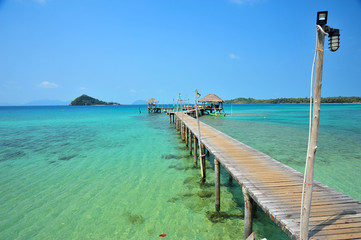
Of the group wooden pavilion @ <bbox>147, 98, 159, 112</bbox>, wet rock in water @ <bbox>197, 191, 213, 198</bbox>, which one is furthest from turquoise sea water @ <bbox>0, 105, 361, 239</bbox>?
wooden pavilion @ <bbox>147, 98, 159, 112</bbox>

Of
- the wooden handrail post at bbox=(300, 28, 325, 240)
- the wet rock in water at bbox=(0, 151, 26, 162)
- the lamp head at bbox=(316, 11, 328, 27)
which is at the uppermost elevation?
the lamp head at bbox=(316, 11, 328, 27)

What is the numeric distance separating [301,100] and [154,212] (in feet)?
539

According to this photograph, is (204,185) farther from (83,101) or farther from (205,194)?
(83,101)

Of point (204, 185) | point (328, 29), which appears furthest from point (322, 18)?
point (204, 185)

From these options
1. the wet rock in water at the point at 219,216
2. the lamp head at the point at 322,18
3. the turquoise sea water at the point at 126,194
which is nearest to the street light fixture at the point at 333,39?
the lamp head at the point at 322,18

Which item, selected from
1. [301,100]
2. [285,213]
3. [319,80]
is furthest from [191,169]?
[301,100]

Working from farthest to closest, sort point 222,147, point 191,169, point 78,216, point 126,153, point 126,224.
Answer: point 126,153 → point 191,169 → point 222,147 → point 78,216 → point 126,224

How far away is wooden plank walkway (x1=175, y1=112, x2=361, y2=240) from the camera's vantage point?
2.50 metres

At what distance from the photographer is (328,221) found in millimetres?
2660

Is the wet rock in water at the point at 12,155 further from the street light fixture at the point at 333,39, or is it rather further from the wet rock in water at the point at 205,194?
the street light fixture at the point at 333,39

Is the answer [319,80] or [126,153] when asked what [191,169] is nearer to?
[126,153]

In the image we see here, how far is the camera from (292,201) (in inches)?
125

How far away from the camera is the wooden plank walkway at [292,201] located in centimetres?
250

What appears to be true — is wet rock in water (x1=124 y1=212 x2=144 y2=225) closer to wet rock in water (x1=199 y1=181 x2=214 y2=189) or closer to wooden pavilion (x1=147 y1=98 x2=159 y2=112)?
wet rock in water (x1=199 y1=181 x2=214 y2=189)
